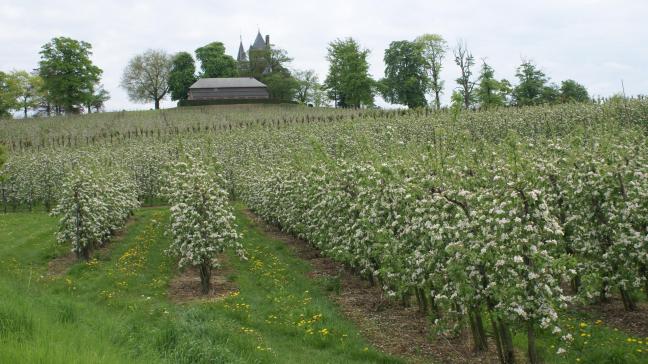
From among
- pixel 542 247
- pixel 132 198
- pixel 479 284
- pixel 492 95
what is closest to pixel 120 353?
pixel 479 284

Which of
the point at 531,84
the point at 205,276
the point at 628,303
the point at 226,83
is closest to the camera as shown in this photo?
the point at 628,303

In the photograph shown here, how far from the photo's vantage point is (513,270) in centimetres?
996

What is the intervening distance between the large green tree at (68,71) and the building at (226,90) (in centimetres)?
2010

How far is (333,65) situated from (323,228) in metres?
79.5

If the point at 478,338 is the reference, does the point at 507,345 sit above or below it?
above

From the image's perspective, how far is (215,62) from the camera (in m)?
120

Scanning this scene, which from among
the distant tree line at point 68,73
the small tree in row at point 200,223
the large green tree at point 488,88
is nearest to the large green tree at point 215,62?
the distant tree line at point 68,73

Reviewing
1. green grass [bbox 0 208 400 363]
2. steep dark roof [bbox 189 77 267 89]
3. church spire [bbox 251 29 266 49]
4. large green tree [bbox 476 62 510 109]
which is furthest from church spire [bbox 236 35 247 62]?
green grass [bbox 0 208 400 363]

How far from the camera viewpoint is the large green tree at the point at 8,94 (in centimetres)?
10406

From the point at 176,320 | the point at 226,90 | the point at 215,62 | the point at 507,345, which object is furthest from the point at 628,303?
the point at 215,62

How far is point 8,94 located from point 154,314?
351 feet

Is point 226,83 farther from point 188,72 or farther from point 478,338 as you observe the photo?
point 478,338

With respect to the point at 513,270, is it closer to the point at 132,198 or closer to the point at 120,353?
the point at 120,353

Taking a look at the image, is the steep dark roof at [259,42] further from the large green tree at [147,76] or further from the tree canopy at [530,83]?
the tree canopy at [530,83]
